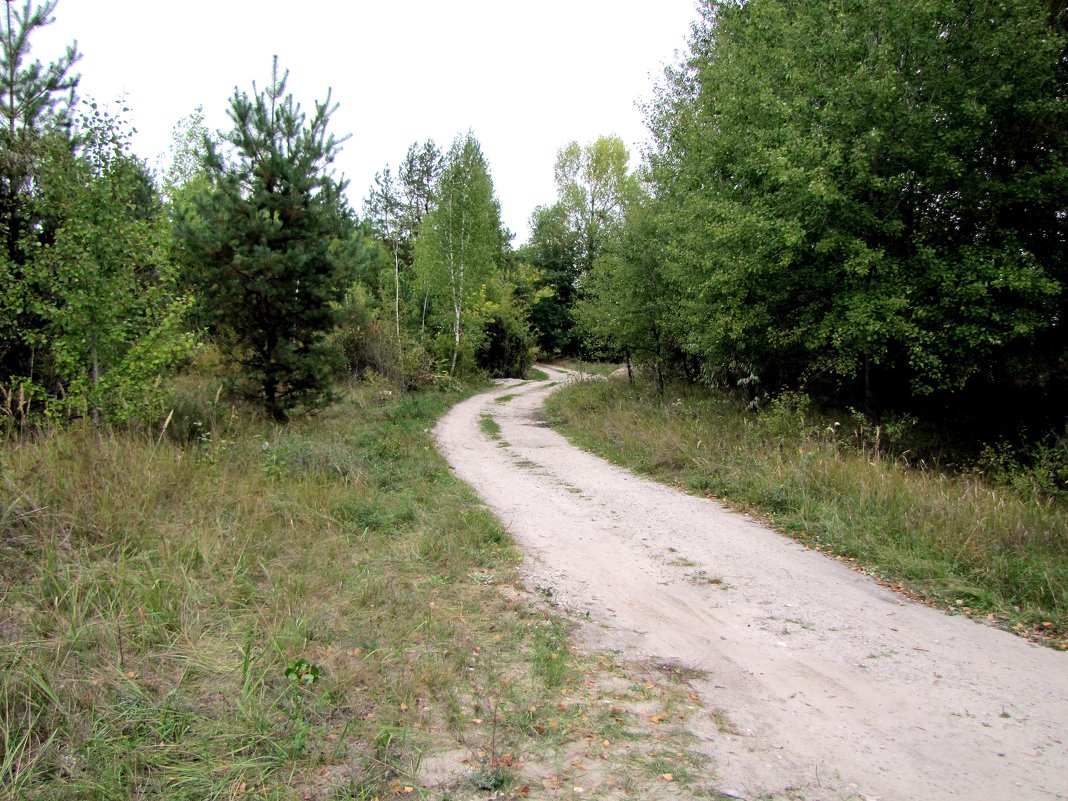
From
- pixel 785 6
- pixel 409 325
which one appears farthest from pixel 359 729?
pixel 409 325

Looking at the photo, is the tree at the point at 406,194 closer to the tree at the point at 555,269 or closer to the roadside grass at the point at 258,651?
the tree at the point at 555,269

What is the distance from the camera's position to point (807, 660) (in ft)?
14.8

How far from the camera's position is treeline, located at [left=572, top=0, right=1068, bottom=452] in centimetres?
1096

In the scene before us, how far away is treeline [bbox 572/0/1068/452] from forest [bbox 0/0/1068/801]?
71 millimetres

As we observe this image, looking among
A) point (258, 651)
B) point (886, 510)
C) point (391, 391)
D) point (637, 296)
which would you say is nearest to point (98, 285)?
point (258, 651)

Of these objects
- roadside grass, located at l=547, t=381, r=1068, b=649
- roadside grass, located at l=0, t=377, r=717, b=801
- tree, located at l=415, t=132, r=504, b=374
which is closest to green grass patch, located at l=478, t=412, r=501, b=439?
roadside grass, located at l=547, t=381, r=1068, b=649

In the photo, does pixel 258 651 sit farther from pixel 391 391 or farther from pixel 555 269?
pixel 555 269

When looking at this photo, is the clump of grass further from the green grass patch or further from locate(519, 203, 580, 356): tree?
locate(519, 203, 580, 356): tree

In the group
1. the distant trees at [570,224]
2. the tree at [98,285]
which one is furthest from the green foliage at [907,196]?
the distant trees at [570,224]

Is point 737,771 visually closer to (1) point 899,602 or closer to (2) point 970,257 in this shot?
(1) point 899,602

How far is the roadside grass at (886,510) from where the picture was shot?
5.71 metres

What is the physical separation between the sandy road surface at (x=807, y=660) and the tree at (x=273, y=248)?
22.6ft

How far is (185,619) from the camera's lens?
14.1 feet

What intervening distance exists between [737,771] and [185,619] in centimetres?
361
